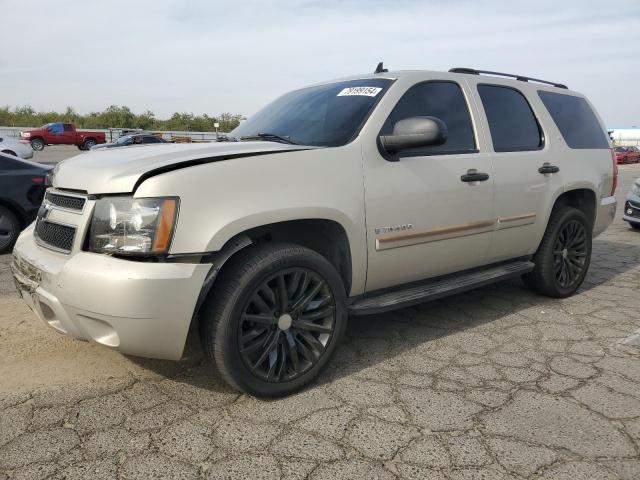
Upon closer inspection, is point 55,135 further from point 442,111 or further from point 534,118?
point 442,111

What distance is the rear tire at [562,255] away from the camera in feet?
14.1

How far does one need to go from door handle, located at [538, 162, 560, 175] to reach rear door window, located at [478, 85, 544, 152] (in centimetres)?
15

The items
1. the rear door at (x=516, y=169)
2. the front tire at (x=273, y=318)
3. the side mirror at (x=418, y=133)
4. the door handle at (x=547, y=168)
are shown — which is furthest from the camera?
the door handle at (x=547, y=168)

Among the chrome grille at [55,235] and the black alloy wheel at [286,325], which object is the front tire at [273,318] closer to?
the black alloy wheel at [286,325]

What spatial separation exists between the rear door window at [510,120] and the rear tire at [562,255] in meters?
0.70

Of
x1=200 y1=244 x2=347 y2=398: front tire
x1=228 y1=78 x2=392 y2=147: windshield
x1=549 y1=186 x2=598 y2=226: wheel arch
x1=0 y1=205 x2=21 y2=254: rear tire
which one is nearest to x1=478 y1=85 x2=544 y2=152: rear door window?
x1=549 y1=186 x2=598 y2=226: wheel arch

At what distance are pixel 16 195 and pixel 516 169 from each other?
5.49 metres

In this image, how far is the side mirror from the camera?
2896 millimetres

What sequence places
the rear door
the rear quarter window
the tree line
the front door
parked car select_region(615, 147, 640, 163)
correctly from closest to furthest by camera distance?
the front door, the rear door, the rear quarter window, parked car select_region(615, 147, 640, 163), the tree line

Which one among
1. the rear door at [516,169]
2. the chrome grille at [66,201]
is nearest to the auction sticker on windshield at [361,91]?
the rear door at [516,169]

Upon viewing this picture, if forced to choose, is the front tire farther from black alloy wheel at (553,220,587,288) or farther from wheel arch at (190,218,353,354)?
black alloy wheel at (553,220,587,288)

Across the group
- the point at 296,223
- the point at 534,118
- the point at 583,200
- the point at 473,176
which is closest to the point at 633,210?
the point at 583,200

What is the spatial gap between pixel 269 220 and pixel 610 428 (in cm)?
189

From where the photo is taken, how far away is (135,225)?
234cm
